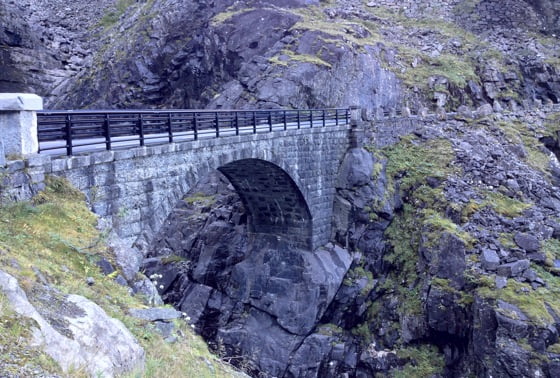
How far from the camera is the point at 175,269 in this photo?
83.5 feet

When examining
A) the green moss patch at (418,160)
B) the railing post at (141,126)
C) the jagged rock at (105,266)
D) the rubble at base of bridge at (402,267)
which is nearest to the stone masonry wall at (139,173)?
the railing post at (141,126)

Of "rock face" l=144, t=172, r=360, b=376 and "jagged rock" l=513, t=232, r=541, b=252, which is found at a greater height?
"jagged rock" l=513, t=232, r=541, b=252

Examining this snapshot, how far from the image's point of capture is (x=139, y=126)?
40.9 feet

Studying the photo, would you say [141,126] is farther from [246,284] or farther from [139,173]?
[246,284]

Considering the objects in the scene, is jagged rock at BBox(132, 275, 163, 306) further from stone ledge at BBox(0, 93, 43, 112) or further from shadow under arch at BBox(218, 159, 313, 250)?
shadow under arch at BBox(218, 159, 313, 250)

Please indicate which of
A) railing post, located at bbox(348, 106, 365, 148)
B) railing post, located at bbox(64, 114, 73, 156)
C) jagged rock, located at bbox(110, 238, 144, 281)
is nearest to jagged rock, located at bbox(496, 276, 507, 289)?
railing post, located at bbox(348, 106, 365, 148)

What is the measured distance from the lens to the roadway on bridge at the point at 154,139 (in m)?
11.1

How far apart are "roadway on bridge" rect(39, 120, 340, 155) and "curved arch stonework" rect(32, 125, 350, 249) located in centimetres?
32

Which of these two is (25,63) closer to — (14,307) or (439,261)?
(439,261)

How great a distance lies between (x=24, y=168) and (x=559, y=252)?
18943 millimetres

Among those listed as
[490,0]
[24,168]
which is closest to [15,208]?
[24,168]

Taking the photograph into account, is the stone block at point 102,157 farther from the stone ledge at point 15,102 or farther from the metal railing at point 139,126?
the stone ledge at point 15,102

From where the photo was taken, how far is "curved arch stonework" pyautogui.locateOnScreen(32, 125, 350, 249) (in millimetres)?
11070

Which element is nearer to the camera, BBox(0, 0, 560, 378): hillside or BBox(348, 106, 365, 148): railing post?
BBox(0, 0, 560, 378): hillside
